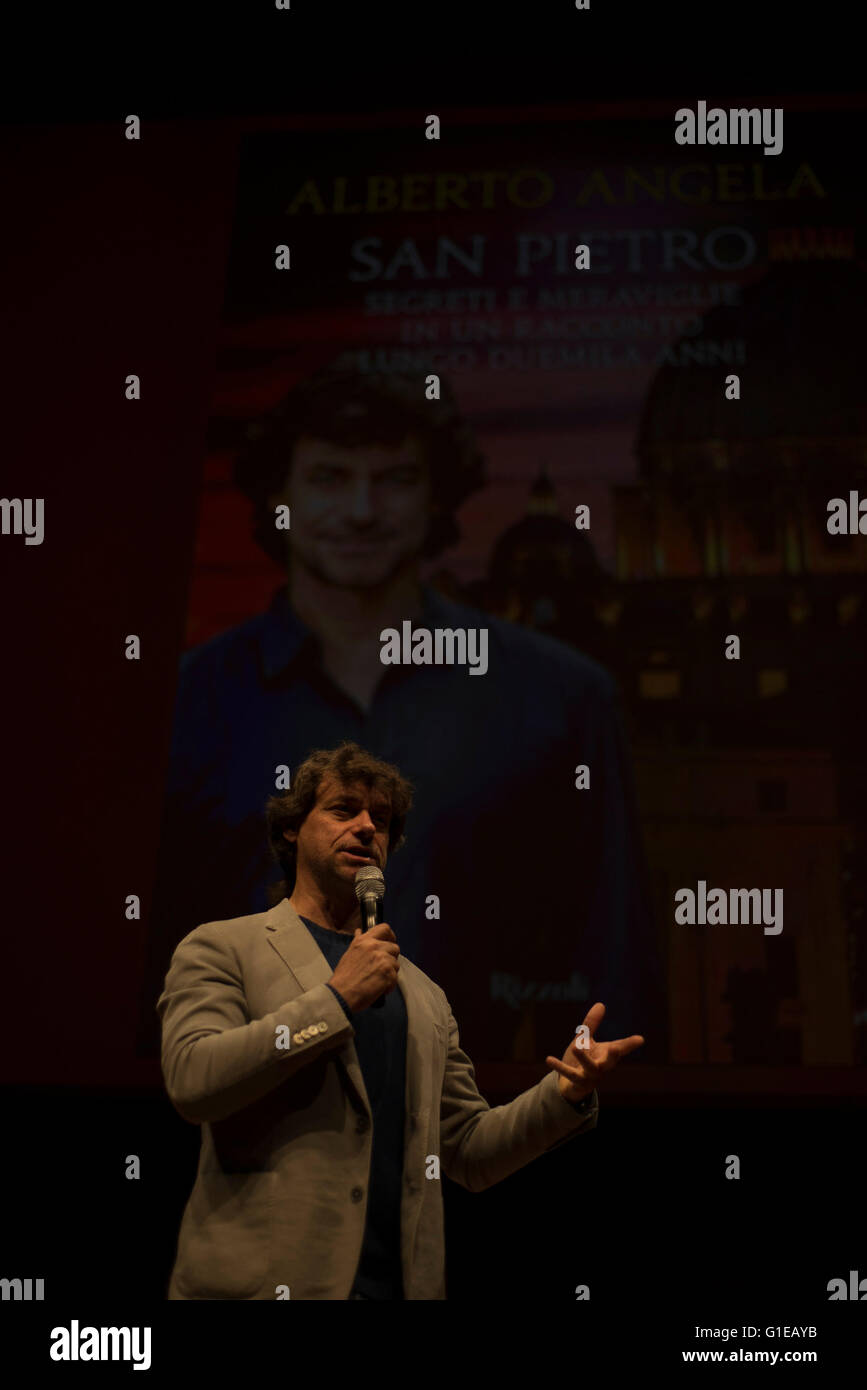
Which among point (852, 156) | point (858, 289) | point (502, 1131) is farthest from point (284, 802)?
point (852, 156)

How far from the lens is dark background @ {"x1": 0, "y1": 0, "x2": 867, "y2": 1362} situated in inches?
143

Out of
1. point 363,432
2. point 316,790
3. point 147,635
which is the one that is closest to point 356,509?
A: point 363,432

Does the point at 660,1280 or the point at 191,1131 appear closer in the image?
the point at 660,1280

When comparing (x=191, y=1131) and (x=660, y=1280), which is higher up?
(x=191, y=1131)

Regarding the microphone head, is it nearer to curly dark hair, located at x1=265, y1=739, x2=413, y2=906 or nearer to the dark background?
curly dark hair, located at x1=265, y1=739, x2=413, y2=906

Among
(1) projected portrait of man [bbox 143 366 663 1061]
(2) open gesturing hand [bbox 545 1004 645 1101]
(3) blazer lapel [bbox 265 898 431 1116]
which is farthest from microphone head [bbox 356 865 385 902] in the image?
(1) projected portrait of man [bbox 143 366 663 1061]

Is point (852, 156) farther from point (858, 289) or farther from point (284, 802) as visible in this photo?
point (284, 802)

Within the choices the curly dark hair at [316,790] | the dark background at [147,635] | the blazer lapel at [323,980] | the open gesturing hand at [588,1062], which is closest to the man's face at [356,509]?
the dark background at [147,635]

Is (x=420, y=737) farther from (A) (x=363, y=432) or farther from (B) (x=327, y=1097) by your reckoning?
(B) (x=327, y=1097)

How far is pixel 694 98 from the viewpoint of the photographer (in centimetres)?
448

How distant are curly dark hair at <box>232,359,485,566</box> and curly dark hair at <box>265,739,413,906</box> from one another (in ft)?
5.53

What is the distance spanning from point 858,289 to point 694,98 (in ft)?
2.99

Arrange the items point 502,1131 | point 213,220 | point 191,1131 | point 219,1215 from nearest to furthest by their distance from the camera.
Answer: point 219,1215
point 502,1131
point 191,1131
point 213,220

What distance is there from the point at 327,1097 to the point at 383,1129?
119 mm
